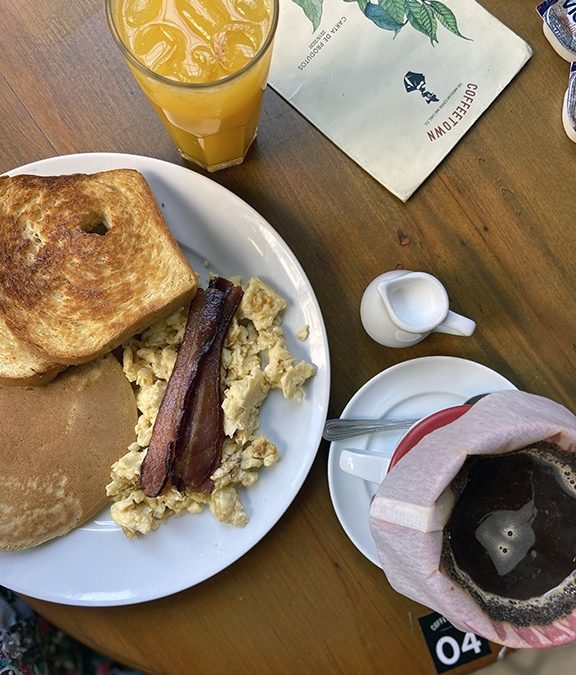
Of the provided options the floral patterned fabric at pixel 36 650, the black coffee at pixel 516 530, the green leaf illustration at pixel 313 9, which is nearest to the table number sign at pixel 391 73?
the green leaf illustration at pixel 313 9

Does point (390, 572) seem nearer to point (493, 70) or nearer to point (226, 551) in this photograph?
point (226, 551)

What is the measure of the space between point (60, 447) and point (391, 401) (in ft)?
1.75

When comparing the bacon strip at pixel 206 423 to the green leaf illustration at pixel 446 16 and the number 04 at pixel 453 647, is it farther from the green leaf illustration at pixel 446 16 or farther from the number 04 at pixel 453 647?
the green leaf illustration at pixel 446 16

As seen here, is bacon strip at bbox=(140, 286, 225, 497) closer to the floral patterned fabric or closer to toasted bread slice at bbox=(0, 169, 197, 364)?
toasted bread slice at bbox=(0, 169, 197, 364)

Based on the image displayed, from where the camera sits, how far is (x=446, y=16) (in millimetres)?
1071

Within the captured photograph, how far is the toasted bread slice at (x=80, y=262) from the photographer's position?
97cm

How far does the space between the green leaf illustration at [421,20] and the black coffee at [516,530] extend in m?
0.73

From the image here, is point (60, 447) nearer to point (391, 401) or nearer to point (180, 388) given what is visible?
point (180, 388)

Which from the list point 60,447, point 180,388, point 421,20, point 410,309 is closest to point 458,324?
point 410,309

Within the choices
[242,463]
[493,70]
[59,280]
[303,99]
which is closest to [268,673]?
[242,463]

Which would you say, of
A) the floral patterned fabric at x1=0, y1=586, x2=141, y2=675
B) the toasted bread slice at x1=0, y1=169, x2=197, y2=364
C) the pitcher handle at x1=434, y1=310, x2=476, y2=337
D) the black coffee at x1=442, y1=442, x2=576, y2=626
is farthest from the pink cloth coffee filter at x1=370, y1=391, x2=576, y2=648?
the floral patterned fabric at x1=0, y1=586, x2=141, y2=675

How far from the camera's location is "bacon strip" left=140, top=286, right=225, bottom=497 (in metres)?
0.96

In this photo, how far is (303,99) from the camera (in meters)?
1.06

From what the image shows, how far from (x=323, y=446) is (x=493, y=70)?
70 centimetres
